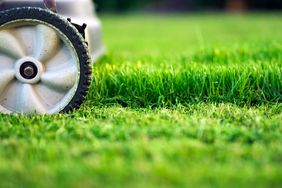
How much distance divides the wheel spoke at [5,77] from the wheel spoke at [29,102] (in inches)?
2.8

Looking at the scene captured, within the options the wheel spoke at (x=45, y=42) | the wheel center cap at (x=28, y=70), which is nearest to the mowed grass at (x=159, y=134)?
the wheel center cap at (x=28, y=70)

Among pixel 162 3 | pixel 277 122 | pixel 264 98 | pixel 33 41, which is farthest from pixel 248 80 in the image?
pixel 162 3

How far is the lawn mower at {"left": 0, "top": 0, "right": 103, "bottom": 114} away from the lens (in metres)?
2.23

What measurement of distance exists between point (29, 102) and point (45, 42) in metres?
0.29

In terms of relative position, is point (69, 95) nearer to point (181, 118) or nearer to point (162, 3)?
point (181, 118)

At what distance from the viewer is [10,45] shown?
7.44 feet

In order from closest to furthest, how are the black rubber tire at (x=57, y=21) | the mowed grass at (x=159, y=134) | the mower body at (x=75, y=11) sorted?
the mowed grass at (x=159, y=134) → the black rubber tire at (x=57, y=21) → the mower body at (x=75, y=11)

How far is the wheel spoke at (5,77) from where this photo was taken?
2258 millimetres

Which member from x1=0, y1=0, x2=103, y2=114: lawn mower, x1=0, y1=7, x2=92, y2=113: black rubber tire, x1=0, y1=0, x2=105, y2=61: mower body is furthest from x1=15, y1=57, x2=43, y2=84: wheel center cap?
x1=0, y1=0, x2=105, y2=61: mower body

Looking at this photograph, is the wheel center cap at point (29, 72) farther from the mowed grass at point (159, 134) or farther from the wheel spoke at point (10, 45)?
the mowed grass at point (159, 134)

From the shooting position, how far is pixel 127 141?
1.77 meters

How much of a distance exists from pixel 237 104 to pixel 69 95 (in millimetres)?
843

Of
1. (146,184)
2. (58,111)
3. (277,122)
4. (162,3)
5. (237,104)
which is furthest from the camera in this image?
(162,3)

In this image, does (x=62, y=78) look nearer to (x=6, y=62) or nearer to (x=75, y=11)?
(x=6, y=62)
